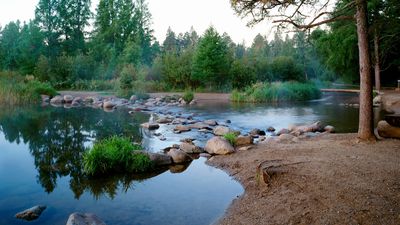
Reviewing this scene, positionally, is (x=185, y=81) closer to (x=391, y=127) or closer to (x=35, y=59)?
(x=35, y=59)

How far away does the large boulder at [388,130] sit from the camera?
723 centimetres

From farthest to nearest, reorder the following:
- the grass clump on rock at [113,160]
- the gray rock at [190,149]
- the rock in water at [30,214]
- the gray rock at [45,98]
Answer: the gray rock at [45,98], the gray rock at [190,149], the grass clump on rock at [113,160], the rock in water at [30,214]

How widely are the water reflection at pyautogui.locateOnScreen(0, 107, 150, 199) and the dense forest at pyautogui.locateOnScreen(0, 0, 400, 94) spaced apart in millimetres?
8942

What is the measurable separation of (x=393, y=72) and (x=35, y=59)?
35983mm

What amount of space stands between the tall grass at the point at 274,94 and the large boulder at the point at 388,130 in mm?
14520

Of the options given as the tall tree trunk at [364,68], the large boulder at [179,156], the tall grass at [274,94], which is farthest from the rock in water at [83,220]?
the tall grass at [274,94]

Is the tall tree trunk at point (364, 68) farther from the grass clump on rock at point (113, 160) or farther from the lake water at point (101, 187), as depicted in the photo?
the grass clump on rock at point (113, 160)

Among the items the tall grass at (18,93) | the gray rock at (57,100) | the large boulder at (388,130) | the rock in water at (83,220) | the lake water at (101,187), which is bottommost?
the lake water at (101,187)

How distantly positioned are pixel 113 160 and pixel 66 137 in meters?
4.61

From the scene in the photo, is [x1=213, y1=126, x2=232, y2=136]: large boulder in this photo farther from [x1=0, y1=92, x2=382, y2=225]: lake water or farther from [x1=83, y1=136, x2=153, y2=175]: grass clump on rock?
[x1=83, y1=136, x2=153, y2=175]: grass clump on rock

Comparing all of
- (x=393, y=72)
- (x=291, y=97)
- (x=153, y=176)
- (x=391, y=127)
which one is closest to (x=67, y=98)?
(x=291, y=97)

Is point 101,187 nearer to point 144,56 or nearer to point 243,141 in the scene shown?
point 243,141

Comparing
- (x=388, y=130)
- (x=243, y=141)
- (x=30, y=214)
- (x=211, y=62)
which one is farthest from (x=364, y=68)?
(x=211, y=62)

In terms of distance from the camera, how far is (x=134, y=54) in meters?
37.7
